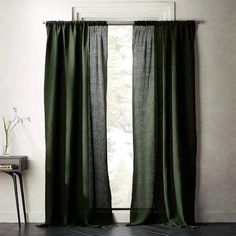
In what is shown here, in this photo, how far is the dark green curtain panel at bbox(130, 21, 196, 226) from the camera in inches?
173

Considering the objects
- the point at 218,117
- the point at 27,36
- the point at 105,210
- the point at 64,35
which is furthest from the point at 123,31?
the point at 105,210

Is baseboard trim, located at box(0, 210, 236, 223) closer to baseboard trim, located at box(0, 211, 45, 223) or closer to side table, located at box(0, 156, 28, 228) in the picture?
baseboard trim, located at box(0, 211, 45, 223)

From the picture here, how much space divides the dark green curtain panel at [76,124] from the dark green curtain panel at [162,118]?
1.25ft

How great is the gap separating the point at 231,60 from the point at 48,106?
218cm

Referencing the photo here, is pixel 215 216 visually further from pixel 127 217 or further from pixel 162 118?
pixel 162 118

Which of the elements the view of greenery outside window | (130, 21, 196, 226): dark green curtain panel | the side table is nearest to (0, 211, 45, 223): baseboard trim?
the side table

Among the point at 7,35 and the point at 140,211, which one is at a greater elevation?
the point at 7,35

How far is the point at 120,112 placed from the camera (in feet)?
15.2

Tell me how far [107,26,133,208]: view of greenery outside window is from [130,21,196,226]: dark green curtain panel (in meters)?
0.17

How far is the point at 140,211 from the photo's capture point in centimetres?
443

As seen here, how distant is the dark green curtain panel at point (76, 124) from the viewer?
4391mm

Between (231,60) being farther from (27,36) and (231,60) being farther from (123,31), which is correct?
(27,36)

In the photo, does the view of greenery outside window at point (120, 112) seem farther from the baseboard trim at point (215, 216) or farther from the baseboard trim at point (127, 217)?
the baseboard trim at point (215, 216)

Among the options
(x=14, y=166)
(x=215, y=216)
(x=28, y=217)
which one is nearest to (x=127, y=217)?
(x=215, y=216)
